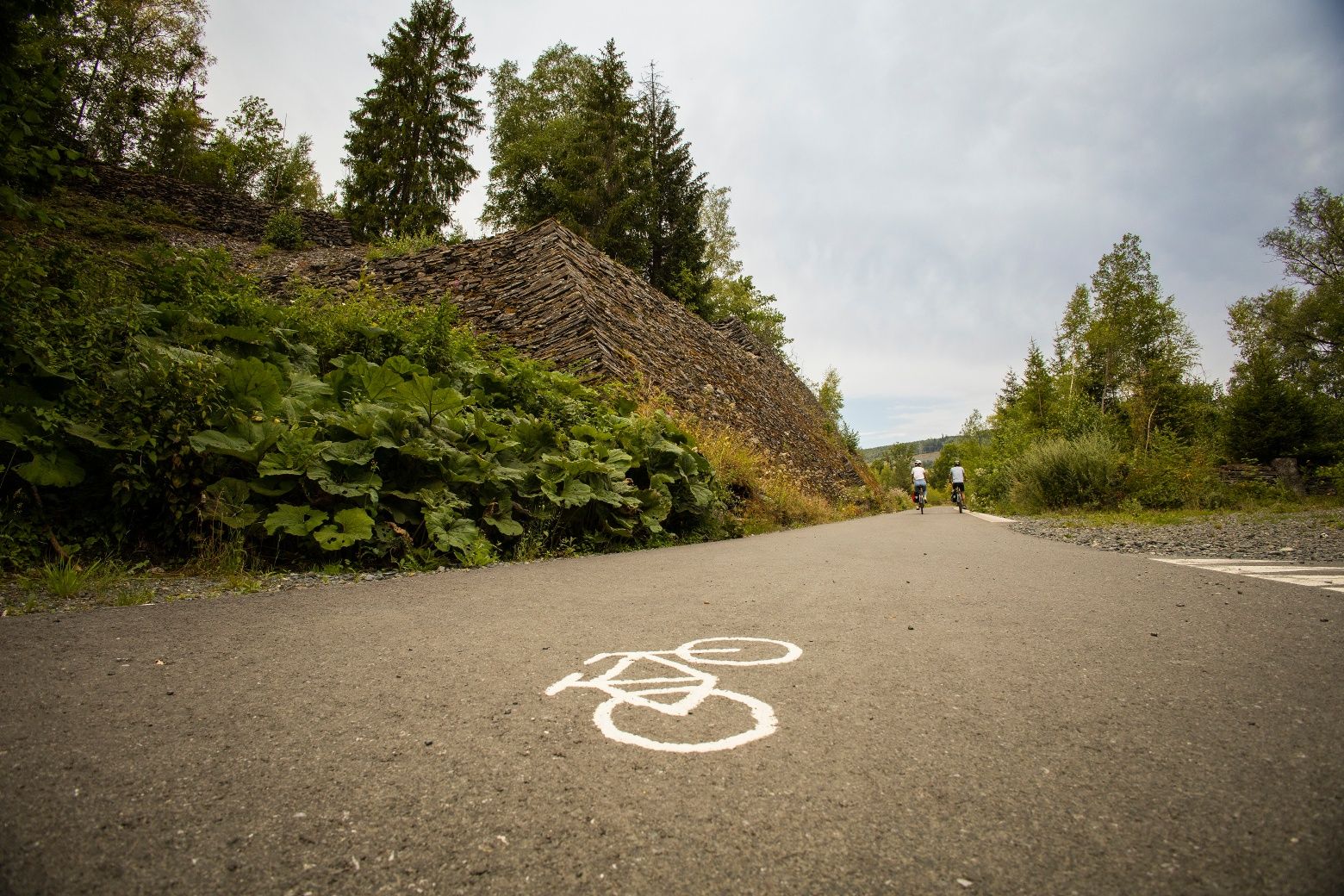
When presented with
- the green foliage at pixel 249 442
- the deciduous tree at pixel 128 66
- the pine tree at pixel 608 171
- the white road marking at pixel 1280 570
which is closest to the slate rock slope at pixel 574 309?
the green foliage at pixel 249 442

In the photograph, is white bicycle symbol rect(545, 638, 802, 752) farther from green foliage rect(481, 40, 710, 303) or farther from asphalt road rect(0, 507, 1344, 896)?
green foliage rect(481, 40, 710, 303)

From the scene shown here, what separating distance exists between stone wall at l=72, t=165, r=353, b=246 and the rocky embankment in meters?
20.7

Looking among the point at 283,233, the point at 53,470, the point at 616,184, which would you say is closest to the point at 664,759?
the point at 53,470

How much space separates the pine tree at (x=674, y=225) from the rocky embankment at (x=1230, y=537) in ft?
59.8

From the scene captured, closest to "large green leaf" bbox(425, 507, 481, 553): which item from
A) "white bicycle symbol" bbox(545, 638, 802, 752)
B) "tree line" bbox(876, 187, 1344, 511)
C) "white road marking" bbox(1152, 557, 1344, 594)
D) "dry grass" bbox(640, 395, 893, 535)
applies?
"white bicycle symbol" bbox(545, 638, 802, 752)

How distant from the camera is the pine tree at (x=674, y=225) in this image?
25078 mm

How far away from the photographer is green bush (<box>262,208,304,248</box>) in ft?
53.7

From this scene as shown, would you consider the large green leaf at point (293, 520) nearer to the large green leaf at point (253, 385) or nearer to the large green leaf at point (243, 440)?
the large green leaf at point (243, 440)

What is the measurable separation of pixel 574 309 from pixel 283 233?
11.3m

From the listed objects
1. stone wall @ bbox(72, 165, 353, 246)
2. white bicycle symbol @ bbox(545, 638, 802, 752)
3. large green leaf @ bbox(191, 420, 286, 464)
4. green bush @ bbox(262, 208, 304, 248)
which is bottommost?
white bicycle symbol @ bbox(545, 638, 802, 752)

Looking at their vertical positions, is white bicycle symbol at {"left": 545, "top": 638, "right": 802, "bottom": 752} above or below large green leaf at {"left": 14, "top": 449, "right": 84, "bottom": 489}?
below

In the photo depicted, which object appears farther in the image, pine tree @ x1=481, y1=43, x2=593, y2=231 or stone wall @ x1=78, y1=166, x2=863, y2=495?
pine tree @ x1=481, y1=43, x2=593, y2=231

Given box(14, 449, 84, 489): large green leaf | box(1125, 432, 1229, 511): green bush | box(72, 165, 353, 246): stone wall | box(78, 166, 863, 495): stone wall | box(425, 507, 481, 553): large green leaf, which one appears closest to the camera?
box(14, 449, 84, 489): large green leaf

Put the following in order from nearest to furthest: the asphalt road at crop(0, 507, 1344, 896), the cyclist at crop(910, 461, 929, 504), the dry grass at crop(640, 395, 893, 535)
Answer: the asphalt road at crop(0, 507, 1344, 896) → the dry grass at crop(640, 395, 893, 535) → the cyclist at crop(910, 461, 929, 504)
